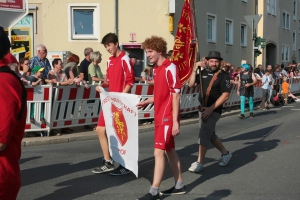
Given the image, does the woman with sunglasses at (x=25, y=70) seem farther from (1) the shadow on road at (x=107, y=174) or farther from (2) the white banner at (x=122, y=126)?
(2) the white banner at (x=122, y=126)

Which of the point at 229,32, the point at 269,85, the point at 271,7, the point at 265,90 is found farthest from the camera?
the point at 271,7

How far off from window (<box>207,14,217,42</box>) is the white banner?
21053 mm

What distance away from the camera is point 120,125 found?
6.63 m

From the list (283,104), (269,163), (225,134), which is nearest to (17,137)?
(269,163)

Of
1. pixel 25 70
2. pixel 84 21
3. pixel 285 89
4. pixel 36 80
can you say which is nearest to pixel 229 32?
A: pixel 285 89

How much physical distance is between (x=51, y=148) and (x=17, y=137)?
22.2ft

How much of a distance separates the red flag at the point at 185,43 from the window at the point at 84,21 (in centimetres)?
1287

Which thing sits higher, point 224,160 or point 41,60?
point 41,60

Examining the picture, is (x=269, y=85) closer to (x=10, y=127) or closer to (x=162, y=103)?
(x=162, y=103)

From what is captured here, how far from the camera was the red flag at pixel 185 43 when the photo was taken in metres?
8.66

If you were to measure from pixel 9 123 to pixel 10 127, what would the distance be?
0.10 feet

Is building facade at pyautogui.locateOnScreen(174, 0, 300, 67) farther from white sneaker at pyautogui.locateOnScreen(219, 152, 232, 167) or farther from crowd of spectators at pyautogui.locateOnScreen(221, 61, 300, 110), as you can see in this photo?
white sneaker at pyautogui.locateOnScreen(219, 152, 232, 167)

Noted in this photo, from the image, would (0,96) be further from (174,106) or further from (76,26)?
(76,26)

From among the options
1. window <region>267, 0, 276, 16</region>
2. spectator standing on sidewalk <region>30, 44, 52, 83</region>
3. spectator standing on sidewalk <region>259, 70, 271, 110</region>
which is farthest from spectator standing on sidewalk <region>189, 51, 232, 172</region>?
window <region>267, 0, 276, 16</region>
